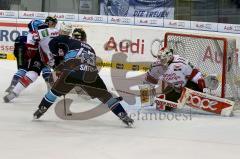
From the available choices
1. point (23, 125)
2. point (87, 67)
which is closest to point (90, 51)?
point (87, 67)

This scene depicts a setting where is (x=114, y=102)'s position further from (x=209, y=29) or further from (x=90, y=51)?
(x=209, y=29)

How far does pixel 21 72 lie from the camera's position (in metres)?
6.65

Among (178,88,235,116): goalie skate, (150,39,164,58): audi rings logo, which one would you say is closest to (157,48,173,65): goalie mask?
(178,88,235,116): goalie skate

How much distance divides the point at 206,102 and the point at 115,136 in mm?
1586

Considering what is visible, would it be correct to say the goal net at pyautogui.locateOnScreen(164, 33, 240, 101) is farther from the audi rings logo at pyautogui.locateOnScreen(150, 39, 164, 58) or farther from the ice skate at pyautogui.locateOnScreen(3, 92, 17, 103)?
the audi rings logo at pyautogui.locateOnScreen(150, 39, 164, 58)

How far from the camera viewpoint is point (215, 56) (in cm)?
656

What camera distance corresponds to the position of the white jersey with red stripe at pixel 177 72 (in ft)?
19.6

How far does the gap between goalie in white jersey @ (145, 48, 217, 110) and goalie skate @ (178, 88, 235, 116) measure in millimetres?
142

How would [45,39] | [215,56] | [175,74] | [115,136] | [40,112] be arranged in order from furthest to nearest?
[215,56], [45,39], [175,74], [40,112], [115,136]

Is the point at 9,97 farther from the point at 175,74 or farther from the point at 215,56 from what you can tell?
the point at 215,56

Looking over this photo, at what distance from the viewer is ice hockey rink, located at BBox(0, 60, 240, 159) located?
406 cm

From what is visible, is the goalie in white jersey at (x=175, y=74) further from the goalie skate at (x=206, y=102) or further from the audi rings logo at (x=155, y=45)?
the audi rings logo at (x=155, y=45)

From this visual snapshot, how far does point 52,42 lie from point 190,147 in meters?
1.85

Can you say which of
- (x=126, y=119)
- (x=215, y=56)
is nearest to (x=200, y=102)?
(x=215, y=56)
